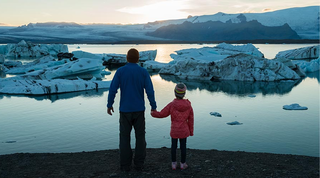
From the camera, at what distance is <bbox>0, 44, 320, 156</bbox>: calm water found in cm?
587

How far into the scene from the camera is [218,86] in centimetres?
1388

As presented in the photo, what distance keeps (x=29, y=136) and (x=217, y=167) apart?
4128 millimetres

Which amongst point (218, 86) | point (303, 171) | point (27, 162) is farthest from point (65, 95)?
point (303, 171)

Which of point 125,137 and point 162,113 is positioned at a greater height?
point 162,113

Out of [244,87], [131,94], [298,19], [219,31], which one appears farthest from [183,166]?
[219,31]

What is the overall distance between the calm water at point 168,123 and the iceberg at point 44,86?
1.41 ft

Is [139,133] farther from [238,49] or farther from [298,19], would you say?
[298,19]

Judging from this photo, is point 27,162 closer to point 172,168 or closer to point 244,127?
point 172,168

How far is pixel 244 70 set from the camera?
15.3 metres

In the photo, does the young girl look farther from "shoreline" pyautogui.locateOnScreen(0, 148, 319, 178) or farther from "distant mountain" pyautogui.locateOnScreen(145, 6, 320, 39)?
"distant mountain" pyautogui.locateOnScreen(145, 6, 320, 39)

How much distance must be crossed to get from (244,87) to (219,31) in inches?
4663

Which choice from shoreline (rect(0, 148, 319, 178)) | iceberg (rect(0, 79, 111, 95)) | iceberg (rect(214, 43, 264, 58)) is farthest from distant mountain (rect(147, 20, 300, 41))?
shoreline (rect(0, 148, 319, 178))

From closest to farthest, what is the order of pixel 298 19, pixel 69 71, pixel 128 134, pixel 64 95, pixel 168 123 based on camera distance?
pixel 128 134, pixel 168 123, pixel 64 95, pixel 69 71, pixel 298 19

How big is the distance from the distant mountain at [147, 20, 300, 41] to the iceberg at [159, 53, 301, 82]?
328ft
